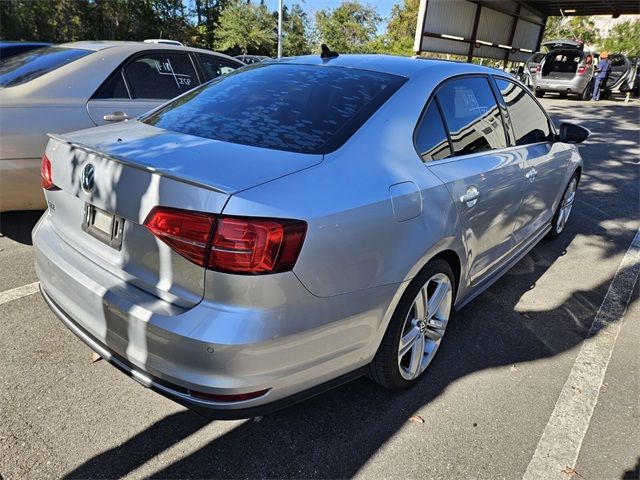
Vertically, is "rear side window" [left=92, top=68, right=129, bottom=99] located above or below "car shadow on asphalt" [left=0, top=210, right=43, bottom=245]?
above

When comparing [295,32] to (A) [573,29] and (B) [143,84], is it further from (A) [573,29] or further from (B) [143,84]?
(B) [143,84]

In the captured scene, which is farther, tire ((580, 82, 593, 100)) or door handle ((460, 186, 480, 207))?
tire ((580, 82, 593, 100))

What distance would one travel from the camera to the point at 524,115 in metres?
3.60

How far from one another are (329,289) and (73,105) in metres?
3.04

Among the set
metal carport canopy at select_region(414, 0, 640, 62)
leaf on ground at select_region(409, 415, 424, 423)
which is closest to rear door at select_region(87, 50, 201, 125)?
leaf on ground at select_region(409, 415, 424, 423)

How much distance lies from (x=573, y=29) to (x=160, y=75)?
52.7 meters

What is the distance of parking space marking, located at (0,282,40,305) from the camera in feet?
10.3

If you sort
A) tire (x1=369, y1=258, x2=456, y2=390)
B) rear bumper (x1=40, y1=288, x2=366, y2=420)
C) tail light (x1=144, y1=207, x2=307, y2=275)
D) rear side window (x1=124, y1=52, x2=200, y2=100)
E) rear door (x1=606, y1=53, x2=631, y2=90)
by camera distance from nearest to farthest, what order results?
tail light (x1=144, y1=207, x2=307, y2=275) < rear bumper (x1=40, y1=288, x2=366, y2=420) < tire (x1=369, y1=258, x2=456, y2=390) < rear side window (x1=124, y1=52, x2=200, y2=100) < rear door (x1=606, y1=53, x2=631, y2=90)

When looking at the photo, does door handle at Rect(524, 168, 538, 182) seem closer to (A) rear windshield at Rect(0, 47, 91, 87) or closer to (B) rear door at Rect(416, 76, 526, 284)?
(B) rear door at Rect(416, 76, 526, 284)

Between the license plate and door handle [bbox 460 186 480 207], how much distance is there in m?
1.67

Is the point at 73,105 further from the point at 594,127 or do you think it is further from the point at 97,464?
the point at 594,127

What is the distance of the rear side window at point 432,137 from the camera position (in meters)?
2.35

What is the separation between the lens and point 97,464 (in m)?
1.96

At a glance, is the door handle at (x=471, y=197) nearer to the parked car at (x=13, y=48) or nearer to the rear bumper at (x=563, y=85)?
the parked car at (x=13, y=48)
